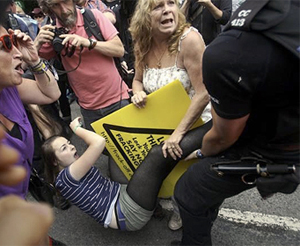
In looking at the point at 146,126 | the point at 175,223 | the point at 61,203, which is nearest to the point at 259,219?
the point at 175,223

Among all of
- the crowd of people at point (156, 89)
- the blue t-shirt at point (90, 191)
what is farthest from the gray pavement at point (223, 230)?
the blue t-shirt at point (90, 191)

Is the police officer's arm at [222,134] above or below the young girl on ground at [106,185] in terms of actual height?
above

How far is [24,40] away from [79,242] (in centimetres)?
139

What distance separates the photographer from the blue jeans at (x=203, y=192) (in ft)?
4.91

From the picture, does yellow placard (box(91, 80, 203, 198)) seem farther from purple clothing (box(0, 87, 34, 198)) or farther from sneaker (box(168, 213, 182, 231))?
purple clothing (box(0, 87, 34, 198))

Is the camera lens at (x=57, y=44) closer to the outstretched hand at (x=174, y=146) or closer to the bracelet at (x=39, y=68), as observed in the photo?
the bracelet at (x=39, y=68)

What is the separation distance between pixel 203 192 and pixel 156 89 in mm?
728

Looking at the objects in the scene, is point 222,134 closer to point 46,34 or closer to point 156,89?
point 156,89

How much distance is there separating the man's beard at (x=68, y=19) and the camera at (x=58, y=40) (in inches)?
1.8

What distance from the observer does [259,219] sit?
87.9 inches

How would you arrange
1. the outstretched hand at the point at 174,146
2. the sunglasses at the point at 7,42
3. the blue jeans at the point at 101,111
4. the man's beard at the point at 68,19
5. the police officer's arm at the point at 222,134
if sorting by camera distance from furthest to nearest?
1. the blue jeans at the point at 101,111
2. the man's beard at the point at 68,19
3. the outstretched hand at the point at 174,146
4. the sunglasses at the point at 7,42
5. the police officer's arm at the point at 222,134

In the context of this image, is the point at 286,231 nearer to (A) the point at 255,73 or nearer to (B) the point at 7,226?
(A) the point at 255,73

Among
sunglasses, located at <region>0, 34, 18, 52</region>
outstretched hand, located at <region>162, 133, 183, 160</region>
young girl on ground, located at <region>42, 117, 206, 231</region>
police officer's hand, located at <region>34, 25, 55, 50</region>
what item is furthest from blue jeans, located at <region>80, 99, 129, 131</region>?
sunglasses, located at <region>0, 34, 18, 52</region>

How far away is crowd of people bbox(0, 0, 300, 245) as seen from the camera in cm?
105
